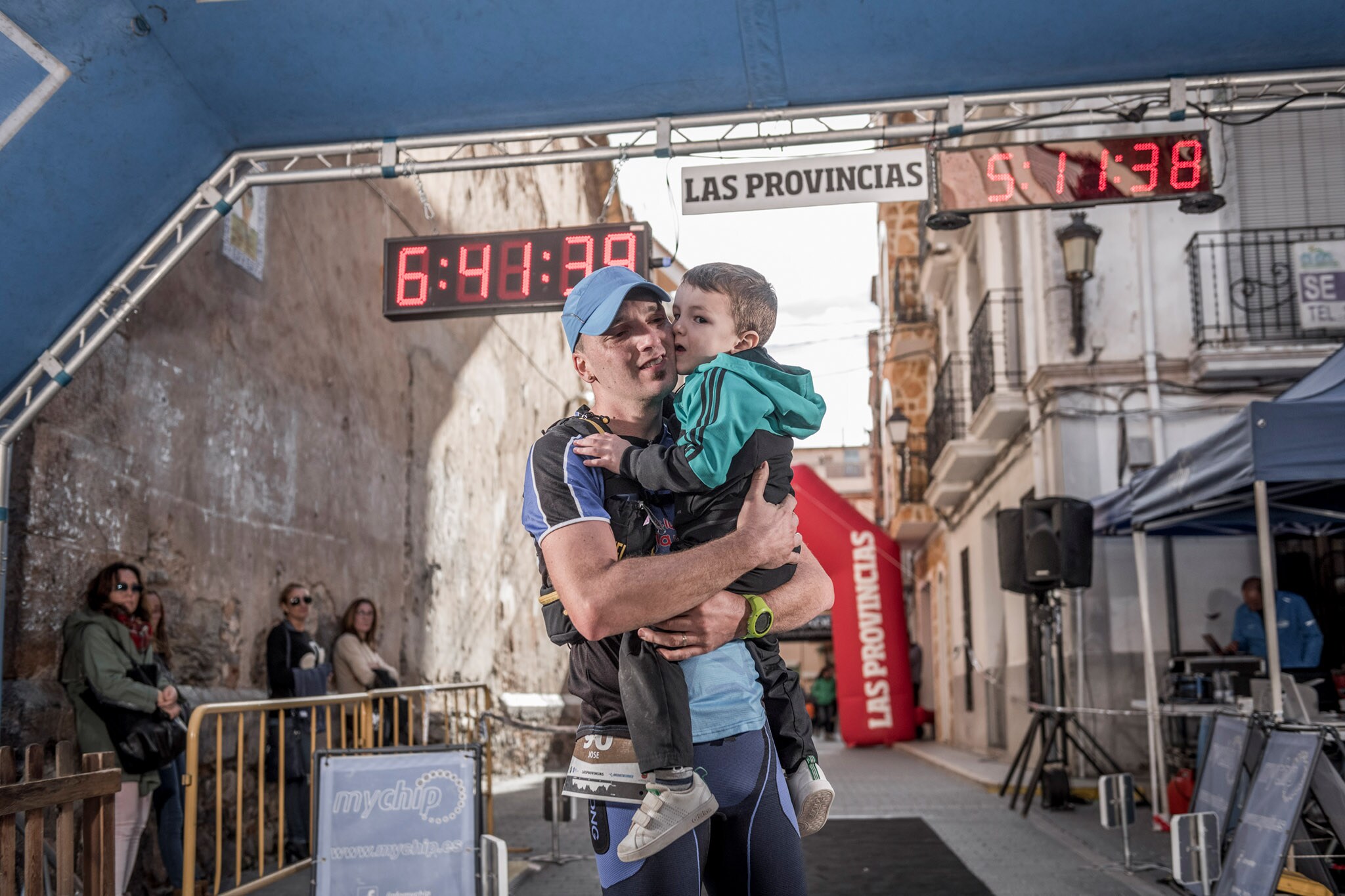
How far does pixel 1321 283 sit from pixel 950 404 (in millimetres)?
6912

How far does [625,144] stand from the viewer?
22.6 ft

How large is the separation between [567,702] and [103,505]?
10.3 metres

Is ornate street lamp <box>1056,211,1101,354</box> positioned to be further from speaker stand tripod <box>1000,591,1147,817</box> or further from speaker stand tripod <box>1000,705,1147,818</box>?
speaker stand tripod <box>1000,705,1147,818</box>

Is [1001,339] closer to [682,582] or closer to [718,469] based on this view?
[718,469]

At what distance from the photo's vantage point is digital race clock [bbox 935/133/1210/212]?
23.2 feet

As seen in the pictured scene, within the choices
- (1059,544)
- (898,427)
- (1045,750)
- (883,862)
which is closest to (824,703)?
(898,427)

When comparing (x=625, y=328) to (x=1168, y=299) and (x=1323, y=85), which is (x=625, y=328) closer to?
(x=1323, y=85)

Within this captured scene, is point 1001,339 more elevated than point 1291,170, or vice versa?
point 1291,170

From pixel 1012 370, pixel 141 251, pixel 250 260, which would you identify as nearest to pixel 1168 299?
pixel 1012 370

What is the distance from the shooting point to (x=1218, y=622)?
1291cm

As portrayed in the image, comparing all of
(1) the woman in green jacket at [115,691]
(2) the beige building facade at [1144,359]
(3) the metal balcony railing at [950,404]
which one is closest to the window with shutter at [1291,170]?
(2) the beige building facade at [1144,359]

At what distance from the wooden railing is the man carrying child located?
2.29 meters

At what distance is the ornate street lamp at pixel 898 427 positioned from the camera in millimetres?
22141

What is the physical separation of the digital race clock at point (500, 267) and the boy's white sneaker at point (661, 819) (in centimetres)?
489
